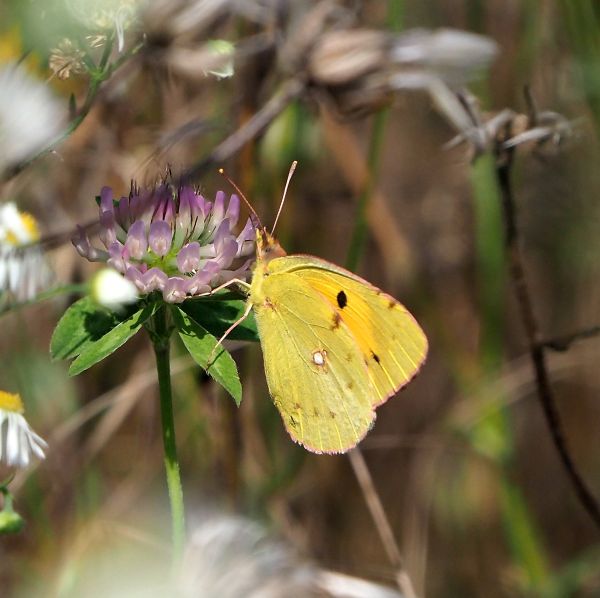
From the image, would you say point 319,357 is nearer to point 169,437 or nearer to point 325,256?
point 169,437

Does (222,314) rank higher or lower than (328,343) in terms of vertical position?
higher

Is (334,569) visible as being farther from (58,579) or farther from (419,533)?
(58,579)

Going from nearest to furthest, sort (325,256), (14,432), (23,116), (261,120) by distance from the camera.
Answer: (14,432)
(23,116)
(261,120)
(325,256)

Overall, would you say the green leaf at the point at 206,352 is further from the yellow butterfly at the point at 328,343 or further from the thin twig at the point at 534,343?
the thin twig at the point at 534,343

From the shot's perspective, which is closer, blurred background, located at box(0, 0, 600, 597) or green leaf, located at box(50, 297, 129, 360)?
green leaf, located at box(50, 297, 129, 360)

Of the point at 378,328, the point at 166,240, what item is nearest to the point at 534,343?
the point at 378,328

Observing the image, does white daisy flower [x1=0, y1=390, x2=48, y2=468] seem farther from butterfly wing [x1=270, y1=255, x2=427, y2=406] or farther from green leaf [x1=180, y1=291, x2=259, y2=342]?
butterfly wing [x1=270, y1=255, x2=427, y2=406]

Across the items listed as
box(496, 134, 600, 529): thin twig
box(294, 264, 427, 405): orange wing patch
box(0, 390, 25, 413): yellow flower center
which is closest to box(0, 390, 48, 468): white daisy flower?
box(0, 390, 25, 413): yellow flower center
